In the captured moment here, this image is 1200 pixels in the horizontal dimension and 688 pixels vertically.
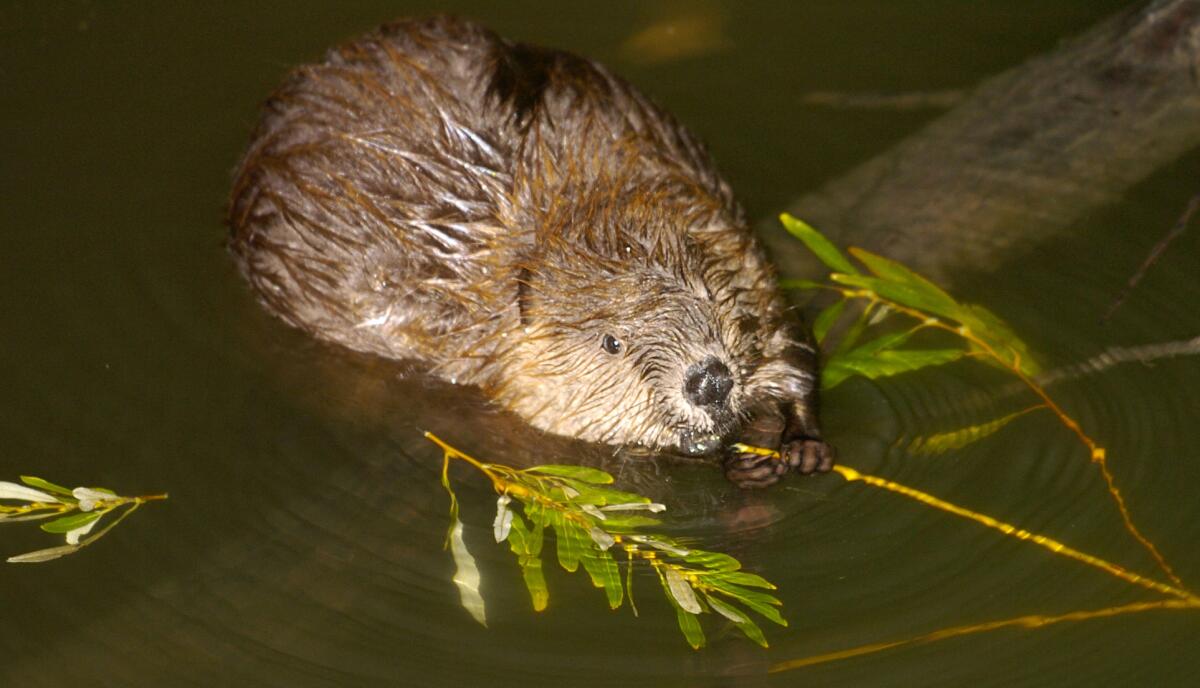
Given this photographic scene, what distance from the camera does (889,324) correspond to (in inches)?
163

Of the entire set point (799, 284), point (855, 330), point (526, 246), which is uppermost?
point (526, 246)

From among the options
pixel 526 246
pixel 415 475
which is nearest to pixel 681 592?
pixel 415 475

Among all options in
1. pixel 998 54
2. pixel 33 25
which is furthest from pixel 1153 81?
pixel 33 25

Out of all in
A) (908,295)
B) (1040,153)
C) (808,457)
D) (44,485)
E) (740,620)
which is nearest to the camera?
(740,620)

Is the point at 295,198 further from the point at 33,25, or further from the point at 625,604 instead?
the point at 33,25

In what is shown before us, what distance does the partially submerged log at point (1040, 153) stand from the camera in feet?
14.4

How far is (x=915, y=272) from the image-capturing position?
421 cm

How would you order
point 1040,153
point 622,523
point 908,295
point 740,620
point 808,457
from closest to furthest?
1. point 740,620
2. point 622,523
3. point 808,457
4. point 908,295
5. point 1040,153

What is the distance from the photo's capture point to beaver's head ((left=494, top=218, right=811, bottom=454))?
3459 mm

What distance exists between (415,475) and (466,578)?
0.44 m

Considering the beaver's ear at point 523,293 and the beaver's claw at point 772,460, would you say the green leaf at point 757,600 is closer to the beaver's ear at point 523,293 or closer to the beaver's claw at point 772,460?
the beaver's claw at point 772,460

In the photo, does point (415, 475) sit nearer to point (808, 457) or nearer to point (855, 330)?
point (808, 457)

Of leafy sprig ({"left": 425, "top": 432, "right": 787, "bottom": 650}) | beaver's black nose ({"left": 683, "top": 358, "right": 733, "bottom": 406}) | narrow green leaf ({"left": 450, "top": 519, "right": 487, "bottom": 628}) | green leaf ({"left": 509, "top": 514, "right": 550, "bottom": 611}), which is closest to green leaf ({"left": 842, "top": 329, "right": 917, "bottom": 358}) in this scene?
beaver's black nose ({"left": 683, "top": 358, "right": 733, "bottom": 406})

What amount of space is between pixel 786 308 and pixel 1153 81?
5.35ft
